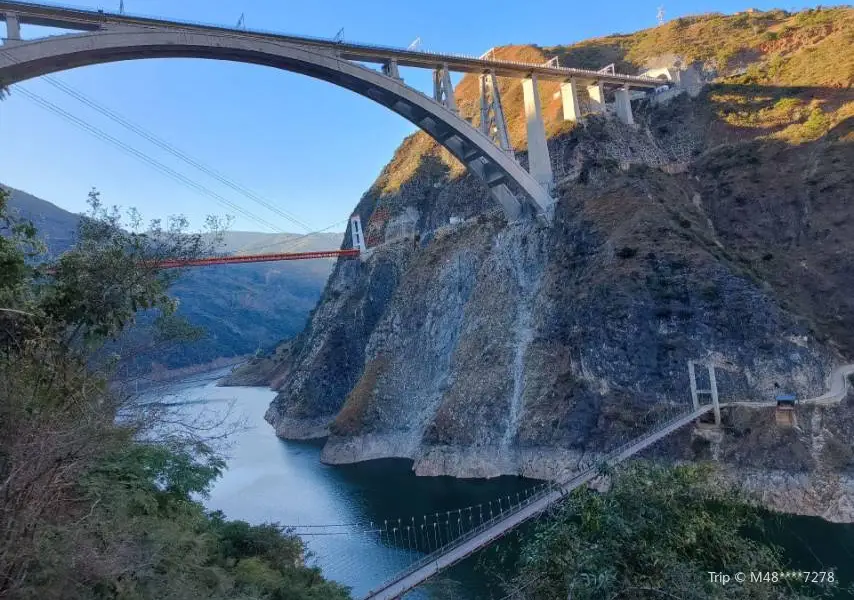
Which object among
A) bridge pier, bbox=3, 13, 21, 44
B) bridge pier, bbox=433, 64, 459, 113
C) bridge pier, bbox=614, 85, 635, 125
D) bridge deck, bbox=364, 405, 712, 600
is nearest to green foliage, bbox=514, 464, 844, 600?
bridge deck, bbox=364, 405, 712, 600

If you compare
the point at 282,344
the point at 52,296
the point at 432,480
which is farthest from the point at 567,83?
the point at 282,344

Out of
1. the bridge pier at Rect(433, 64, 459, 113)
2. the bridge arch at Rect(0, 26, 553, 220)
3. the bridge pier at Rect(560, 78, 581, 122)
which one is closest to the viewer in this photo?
the bridge arch at Rect(0, 26, 553, 220)

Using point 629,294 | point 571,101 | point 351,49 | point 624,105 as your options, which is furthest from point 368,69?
point 624,105

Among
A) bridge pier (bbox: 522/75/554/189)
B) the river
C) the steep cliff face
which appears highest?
bridge pier (bbox: 522/75/554/189)

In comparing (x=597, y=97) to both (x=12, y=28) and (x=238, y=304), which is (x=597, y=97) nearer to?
(x=12, y=28)

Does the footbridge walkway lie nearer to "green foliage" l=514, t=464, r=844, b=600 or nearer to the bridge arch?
"green foliage" l=514, t=464, r=844, b=600

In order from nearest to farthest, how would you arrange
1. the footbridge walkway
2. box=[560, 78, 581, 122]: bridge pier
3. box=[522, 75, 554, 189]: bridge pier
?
the footbridge walkway < box=[522, 75, 554, 189]: bridge pier < box=[560, 78, 581, 122]: bridge pier

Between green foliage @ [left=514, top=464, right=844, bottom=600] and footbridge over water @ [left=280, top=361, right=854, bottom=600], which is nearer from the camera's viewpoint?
green foliage @ [left=514, top=464, right=844, bottom=600]

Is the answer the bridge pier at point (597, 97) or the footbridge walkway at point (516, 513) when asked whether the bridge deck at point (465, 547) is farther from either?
the bridge pier at point (597, 97)
